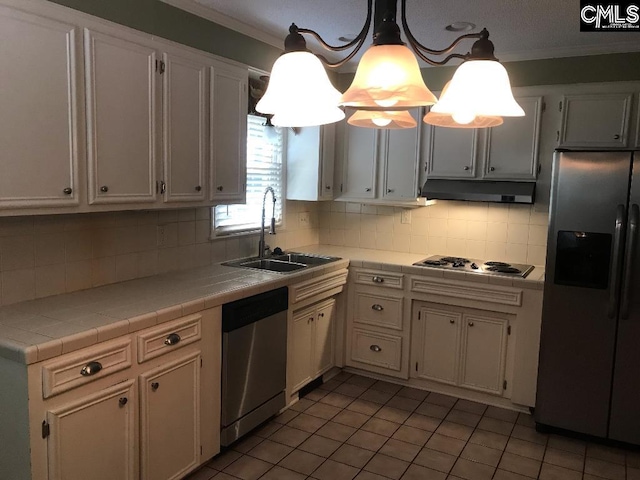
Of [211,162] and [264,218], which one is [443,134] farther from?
[211,162]

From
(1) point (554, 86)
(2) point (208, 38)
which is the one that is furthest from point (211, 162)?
(1) point (554, 86)

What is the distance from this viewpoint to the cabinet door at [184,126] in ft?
9.34

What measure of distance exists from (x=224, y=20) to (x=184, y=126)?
0.81m

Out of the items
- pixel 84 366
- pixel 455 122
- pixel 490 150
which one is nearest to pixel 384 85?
pixel 455 122

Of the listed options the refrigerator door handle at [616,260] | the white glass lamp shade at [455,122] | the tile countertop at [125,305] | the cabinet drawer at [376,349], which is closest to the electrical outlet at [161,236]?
the tile countertop at [125,305]

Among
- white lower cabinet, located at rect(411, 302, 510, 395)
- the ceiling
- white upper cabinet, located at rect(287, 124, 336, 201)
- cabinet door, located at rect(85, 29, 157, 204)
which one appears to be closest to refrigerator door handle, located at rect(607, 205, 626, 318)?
white lower cabinet, located at rect(411, 302, 510, 395)

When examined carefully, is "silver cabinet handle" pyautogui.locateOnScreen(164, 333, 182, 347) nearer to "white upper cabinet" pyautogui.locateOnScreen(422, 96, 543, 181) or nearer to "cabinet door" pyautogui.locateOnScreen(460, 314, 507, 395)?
"cabinet door" pyautogui.locateOnScreen(460, 314, 507, 395)

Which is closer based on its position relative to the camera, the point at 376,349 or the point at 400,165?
the point at 376,349

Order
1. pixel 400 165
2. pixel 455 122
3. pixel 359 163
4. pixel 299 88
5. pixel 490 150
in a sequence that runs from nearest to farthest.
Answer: pixel 299 88 → pixel 455 122 → pixel 490 150 → pixel 400 165 → pixel 359 163

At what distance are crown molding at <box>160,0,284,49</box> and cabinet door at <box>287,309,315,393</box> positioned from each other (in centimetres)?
187

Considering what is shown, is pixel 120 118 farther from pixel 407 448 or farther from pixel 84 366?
pixel 407 448

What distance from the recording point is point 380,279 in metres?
3.97

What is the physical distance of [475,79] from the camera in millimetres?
1493

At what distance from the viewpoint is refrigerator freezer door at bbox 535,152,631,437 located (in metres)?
3.07
